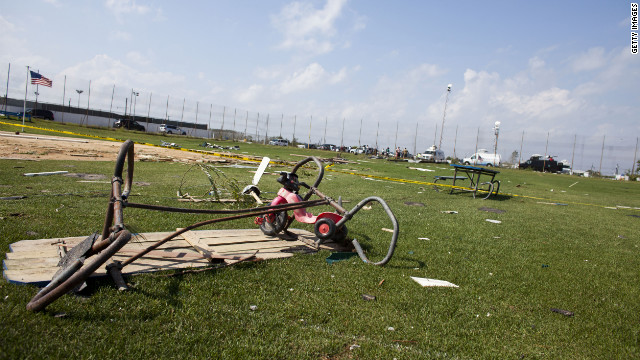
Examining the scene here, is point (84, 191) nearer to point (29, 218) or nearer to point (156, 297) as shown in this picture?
point (29, 218)

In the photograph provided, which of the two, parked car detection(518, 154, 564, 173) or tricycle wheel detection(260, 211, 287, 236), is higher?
parked car detection(518, 154, 564, 173)

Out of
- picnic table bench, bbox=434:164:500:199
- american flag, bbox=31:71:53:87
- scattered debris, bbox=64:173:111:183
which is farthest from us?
american flag, bbox=31:71:53:87

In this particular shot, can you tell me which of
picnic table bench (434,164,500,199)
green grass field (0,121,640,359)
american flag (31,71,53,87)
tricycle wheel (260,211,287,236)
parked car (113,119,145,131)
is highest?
american flag (31,71,53,87)

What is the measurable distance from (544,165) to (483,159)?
6.67 metres

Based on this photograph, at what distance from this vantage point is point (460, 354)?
7.73 feet

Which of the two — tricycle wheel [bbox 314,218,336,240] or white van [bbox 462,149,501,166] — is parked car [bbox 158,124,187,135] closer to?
white van [bbox 462,149,501,166]

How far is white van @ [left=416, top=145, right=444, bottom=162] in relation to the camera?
44.9 meters

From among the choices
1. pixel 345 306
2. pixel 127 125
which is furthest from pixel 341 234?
pixel 127 125

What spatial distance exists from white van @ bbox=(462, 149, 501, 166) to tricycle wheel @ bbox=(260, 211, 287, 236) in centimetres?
4432

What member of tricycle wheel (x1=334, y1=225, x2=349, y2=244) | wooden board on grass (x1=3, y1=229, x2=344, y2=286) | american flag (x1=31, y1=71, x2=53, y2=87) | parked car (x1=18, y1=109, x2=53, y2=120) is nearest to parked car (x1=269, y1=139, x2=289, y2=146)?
parked car (x1=18, y1=109, x2=53, y2=120)

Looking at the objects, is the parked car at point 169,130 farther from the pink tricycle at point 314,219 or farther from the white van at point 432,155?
the pink tricycle at point 314,219

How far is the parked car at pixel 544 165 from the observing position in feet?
135

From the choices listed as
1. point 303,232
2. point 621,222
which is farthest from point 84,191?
point 621,222

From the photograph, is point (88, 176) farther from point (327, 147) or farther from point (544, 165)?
point (327, 147)
